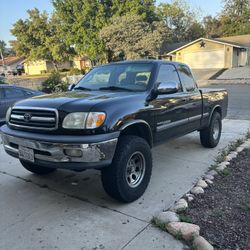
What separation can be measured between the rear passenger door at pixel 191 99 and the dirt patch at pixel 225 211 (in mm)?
1095

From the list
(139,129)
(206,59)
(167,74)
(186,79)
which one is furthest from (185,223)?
(206,59)

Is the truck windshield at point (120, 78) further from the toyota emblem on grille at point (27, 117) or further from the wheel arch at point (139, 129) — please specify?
the toyota emblem on grille at point (27, 117)

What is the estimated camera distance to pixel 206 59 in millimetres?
36188

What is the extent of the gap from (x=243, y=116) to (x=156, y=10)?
114 feet

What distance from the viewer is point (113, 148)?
10.9ft

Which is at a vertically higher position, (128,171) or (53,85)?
(128,171)

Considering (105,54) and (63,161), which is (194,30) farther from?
(63,161)

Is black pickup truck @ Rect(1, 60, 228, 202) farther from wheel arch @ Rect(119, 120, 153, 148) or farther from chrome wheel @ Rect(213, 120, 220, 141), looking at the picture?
chrome wheel @ Rect(213, 120, 220, 141)

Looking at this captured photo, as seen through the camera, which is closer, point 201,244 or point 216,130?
point 201,244

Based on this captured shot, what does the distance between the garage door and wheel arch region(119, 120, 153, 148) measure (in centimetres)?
3325

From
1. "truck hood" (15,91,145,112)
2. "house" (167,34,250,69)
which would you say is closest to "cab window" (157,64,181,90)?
"truck hood" (15,91,145,112)

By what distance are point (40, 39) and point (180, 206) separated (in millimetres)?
46129

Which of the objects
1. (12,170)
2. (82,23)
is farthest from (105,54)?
(12,170)

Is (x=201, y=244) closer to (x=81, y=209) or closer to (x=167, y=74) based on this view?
(x=81, y=209)
